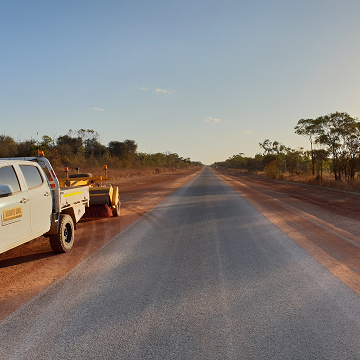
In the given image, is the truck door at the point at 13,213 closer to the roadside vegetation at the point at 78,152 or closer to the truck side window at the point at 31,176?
the truck side window at the point at 31,176

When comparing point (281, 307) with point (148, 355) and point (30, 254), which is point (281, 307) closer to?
point (148, 355)

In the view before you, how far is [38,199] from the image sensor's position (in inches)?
224

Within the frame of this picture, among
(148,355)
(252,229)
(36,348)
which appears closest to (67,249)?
(36,348)

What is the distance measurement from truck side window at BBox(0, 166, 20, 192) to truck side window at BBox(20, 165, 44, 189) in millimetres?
315

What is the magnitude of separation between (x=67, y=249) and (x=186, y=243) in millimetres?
2736

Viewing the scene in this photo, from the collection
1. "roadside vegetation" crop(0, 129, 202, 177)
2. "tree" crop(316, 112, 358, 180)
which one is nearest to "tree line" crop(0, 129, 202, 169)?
"roadside vegetation" crop(0, 129, 202, 177)

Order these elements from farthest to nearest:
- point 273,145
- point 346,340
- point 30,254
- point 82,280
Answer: point 273,145 → point 30,254 → point 82,280 → point 346,340

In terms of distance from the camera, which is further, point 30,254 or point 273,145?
point 273,145

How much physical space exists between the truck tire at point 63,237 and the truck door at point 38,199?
438mm

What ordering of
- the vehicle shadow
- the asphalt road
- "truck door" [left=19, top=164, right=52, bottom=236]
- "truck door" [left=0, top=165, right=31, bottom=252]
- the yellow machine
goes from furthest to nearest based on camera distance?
the yellow machine < the vehicle shadow < "truck door" [left=19, top=164, right=52, bottom=236] < "truck door" [left=0, top=165, right=31, bottom=252] < the asphalt road

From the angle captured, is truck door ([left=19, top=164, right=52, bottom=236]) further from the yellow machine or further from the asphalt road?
the yellow machine

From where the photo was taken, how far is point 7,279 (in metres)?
5.08

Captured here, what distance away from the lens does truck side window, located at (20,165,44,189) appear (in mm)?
5630

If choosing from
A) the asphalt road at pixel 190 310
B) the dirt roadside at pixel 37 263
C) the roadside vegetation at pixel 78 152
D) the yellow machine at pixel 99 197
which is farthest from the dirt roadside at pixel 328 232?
the roadside vegetation at pixel 78 152
